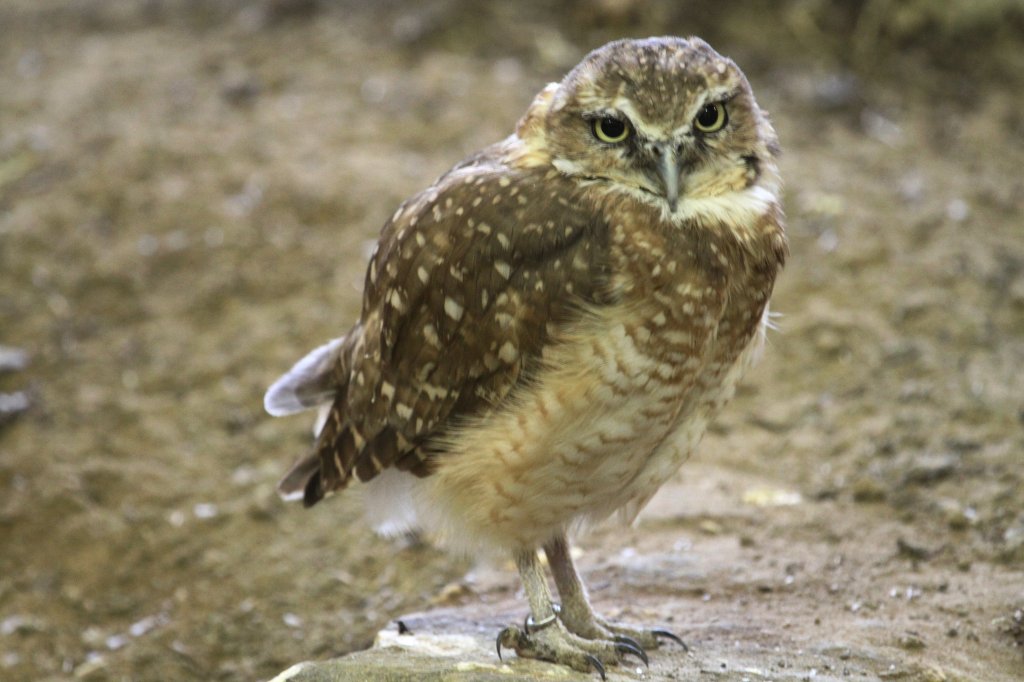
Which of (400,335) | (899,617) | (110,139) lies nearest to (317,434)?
(400,335)

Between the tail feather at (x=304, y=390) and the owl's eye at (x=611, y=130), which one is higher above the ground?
the owl's eye at (x=611, y=130)

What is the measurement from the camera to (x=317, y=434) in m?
3.76

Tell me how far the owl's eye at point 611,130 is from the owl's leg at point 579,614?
1.20 metres

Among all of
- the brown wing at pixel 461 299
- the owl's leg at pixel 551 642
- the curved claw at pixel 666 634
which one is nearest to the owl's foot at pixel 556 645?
the owl's leg at pixel 551 642

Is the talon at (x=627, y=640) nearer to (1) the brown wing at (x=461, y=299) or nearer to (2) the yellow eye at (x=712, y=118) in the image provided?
(1) the brown wing at (x=461, y=299)

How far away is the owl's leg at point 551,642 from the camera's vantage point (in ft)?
10.5

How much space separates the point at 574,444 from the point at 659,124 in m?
0.86

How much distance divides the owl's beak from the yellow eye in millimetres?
100

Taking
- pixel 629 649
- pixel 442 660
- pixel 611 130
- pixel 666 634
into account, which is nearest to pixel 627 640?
pixel 629 649

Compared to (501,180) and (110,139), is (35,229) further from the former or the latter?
(501,180)

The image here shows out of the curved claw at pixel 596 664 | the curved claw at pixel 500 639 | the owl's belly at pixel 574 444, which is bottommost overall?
the curved claw at pixel 596 664

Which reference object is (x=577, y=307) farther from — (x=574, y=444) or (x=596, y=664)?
(x=596, y=664)

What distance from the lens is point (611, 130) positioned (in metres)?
3.03

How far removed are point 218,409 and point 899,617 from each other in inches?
123
